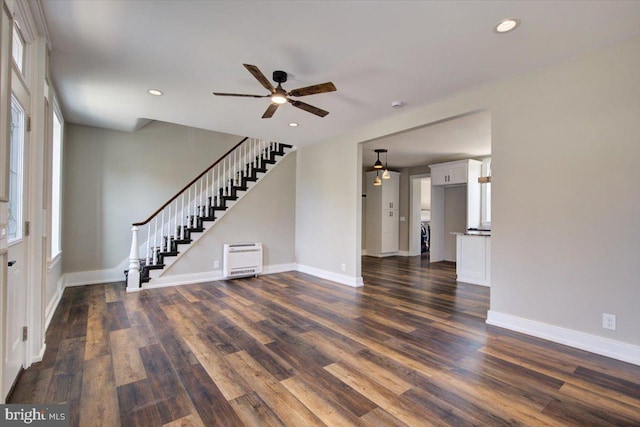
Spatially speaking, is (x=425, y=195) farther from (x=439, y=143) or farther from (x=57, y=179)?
(x=57, y=179)

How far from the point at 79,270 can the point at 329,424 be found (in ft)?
17.6

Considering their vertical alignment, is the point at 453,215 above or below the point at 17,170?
below

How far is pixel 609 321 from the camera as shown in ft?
8.51

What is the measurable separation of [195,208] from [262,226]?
133 cm

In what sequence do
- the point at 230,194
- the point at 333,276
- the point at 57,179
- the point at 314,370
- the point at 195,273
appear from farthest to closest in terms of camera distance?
the point at 230,194 → the point at 333,276 → the point at 195,273 → the point at 57,179 → the point at 314,370

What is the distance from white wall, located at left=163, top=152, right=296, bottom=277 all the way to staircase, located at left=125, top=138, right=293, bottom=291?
15 cm

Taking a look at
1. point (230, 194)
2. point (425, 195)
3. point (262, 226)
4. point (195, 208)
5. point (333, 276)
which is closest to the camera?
point (333, 276)

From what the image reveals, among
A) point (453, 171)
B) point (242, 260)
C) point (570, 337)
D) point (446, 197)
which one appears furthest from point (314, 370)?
point (446, 197)

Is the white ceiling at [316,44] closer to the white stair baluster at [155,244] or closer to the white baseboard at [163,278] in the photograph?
the white stair baluster at [155,244]

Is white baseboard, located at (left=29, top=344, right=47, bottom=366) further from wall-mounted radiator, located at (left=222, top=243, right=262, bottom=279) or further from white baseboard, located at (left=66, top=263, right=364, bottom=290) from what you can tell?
wall-mounted radiator, located at (left=222, top=243, right=262, bottom=279)

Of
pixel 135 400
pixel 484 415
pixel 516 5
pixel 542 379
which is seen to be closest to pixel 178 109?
pixel 135 400

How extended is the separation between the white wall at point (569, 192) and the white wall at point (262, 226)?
365 centimetres

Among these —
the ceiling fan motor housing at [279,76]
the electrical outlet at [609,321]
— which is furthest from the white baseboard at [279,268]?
the electrical outlet at [609,321]

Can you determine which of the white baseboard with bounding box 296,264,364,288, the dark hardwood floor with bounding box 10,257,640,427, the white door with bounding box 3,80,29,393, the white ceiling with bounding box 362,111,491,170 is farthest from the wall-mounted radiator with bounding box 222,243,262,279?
the white door with bounding box 3,80,29,393
